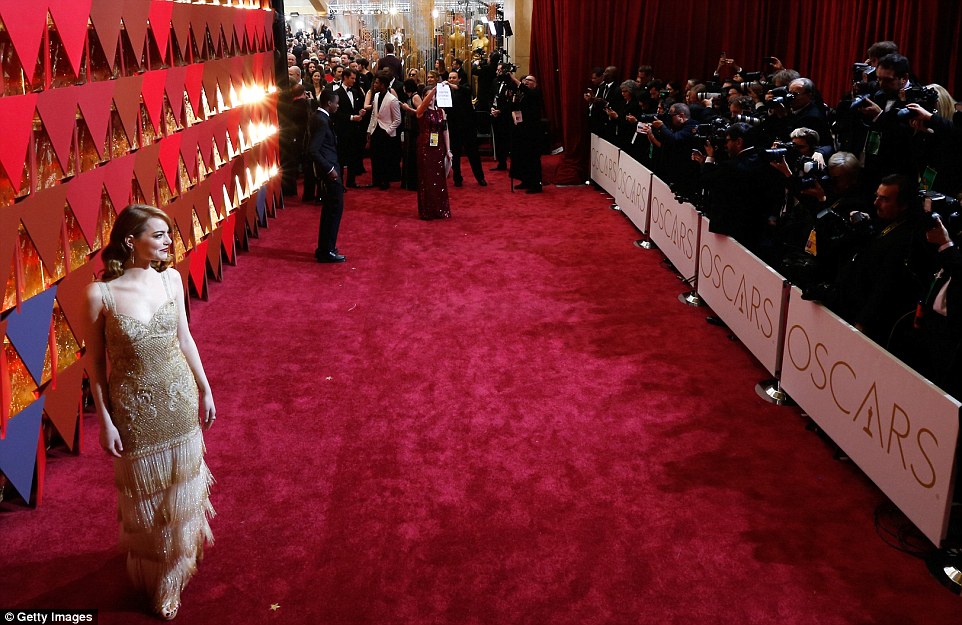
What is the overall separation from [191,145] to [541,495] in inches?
155

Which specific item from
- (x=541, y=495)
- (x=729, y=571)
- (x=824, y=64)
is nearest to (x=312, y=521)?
(x=541, y=495)

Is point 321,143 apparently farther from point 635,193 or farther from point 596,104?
point 596,104

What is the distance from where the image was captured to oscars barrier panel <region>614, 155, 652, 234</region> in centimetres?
835

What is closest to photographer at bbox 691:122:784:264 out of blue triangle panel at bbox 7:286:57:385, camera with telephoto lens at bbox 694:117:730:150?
camera with telephoto lens at bbox 694:117:730:150

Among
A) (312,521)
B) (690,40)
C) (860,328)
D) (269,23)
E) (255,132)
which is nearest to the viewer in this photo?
(312,521)

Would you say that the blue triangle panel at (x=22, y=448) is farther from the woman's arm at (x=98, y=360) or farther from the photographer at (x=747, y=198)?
the photographer at (x=747, y=198)

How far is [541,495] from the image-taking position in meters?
3.92

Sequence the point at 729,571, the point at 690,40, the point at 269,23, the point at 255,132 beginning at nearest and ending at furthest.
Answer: the point at 729,571 → the point at 255,132 → the point at 269,23 → the point at 690,40

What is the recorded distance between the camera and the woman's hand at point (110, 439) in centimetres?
283

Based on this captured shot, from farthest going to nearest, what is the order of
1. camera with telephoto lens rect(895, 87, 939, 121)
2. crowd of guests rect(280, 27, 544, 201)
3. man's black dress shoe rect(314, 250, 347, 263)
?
crowd of guests rect(280, 27, 544, 201)
man's black dress shoe rect(314, 250, 347, 263)
camera with telephoto lens rect(895, 87, 939, 121)

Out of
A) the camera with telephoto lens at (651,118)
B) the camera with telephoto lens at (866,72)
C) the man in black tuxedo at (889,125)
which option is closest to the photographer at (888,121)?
the man in black tuxedo at (889,125)

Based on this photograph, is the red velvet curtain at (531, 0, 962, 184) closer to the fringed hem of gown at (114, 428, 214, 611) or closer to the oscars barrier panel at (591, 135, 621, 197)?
the oscars barrier panel at (591, 135, 621, 197)

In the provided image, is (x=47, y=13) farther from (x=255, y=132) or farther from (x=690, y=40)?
(x=690, y=40)

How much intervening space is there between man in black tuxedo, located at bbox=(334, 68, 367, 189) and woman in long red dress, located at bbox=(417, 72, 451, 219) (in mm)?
1970
